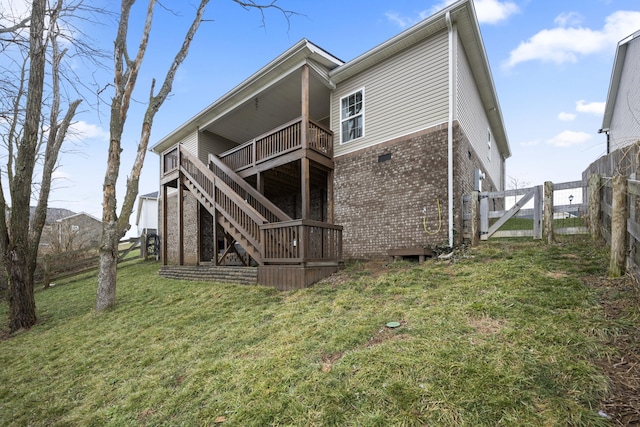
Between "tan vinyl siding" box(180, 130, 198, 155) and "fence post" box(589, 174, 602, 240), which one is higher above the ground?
"tan vinyl siding" box(180, 130, 198, 155)

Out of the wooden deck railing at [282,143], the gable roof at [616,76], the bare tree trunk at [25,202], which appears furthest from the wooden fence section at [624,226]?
the gable roof at [616,76]

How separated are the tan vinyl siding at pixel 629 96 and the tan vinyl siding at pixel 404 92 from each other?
8.13m

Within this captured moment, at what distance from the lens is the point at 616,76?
47.8 feet

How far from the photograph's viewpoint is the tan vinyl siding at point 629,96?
12.1m

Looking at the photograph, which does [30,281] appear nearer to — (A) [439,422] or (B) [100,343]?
(B) [100,343]

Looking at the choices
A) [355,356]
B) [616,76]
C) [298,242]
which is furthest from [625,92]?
[355,356]

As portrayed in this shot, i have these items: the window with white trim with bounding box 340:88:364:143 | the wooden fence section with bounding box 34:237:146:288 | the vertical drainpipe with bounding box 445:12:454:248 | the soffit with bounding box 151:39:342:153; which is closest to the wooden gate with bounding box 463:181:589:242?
the vertical drainpipe with bounding box 445:12:454:248

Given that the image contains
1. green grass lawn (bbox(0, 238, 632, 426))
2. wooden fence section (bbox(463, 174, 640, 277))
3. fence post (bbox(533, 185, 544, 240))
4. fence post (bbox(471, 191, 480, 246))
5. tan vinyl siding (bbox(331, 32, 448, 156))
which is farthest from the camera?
tan vinyl siding (bbox(331, 32, 448, 156))

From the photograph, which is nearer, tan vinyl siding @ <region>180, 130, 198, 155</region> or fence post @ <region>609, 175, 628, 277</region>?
fence post @ <region>609, 175, 628, 277</region>

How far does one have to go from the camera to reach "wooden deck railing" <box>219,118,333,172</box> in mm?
9000

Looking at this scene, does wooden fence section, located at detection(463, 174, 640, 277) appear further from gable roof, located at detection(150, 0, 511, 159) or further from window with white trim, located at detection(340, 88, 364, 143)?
gable roof, located at detection(150, 0, 511, 159)

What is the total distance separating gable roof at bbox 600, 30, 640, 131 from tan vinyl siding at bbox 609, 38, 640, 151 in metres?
0.17

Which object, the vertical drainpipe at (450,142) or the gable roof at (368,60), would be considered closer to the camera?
the vertical drainpipe at (450,142)

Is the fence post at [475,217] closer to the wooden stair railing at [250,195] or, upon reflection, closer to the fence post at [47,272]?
the wooden stair railing at [250,195]
